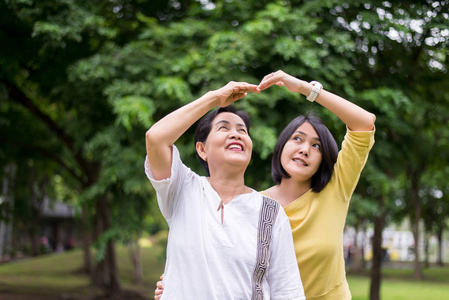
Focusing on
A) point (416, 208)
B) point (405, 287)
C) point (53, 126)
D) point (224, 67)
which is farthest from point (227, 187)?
point (405, 287)

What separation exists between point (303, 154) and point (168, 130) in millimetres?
918

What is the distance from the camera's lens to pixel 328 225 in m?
2.74

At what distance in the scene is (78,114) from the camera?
30.7 ft

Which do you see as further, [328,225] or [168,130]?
[328,225]

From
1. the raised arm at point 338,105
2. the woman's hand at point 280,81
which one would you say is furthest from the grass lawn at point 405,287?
the woman's hand at point 280,81

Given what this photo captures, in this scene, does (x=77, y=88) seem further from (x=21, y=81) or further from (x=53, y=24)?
(x=21, y=81)

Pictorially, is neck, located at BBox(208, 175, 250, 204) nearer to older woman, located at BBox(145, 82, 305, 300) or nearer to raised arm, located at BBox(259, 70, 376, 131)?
older woman, located at BBox(145, 82, 305, 300)

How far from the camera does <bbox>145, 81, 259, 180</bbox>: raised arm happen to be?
2141mm

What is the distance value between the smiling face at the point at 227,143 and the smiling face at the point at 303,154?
0.53 metres

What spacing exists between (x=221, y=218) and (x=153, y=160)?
1.17 feet

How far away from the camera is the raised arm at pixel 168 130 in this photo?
7.02 feet

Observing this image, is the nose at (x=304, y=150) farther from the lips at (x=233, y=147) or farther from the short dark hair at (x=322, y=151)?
the lips at (x=233, y=147)

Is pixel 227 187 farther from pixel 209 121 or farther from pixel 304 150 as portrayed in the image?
pixel 304 150

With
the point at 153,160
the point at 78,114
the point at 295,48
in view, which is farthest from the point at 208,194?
the point at 78,114
